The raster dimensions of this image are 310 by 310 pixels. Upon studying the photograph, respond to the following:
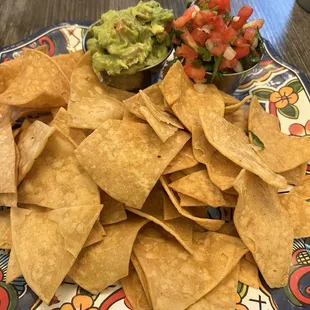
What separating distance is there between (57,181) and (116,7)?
1942mm

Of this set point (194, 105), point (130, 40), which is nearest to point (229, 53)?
point (194, 105)

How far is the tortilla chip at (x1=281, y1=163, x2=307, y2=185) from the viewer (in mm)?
1774

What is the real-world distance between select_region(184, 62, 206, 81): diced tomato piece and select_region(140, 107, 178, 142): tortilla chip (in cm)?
35

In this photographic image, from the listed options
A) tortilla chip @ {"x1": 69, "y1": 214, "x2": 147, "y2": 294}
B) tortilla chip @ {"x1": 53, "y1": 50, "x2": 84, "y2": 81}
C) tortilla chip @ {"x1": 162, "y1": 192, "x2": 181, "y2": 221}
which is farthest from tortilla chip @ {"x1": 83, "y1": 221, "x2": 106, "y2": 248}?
tortilla chip @ {"x1": 53, "y1": 50, "x2": 84, "y2": 81}

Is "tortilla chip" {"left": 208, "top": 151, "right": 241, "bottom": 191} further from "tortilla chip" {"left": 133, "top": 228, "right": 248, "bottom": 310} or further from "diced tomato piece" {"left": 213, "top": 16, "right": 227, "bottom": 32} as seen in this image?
"diced tomato piece" {"left": 213, "top": 16, "right": 227, "bottom": 32}

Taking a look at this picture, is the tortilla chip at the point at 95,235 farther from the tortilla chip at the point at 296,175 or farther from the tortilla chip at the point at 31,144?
the tortilla chip at the point at 296,175

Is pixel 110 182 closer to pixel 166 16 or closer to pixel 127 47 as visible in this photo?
pixel 127 47

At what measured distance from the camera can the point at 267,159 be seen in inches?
64.4

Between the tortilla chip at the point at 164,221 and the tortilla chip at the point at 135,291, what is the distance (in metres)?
0.23

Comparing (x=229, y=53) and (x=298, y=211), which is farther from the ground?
(x=229, y=53)

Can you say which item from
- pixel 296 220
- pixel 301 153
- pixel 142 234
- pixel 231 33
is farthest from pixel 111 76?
pixel 296 220

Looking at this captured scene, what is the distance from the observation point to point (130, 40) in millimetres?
1725

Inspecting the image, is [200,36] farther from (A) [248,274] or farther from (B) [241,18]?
(A) [248,274]

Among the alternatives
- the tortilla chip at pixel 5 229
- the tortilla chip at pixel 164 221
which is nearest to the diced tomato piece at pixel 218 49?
the tortilla chip at pixel 164 221
